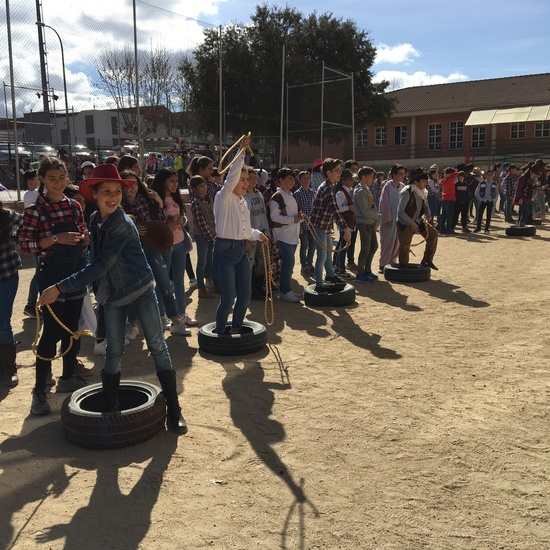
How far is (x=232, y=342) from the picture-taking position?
233 inches

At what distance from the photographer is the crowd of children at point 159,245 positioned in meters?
3.97

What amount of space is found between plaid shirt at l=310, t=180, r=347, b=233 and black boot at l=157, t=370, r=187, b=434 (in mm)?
4438

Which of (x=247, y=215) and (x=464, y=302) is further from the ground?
(x=247, y=215)

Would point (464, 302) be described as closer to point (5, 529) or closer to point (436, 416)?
point (436, 416)

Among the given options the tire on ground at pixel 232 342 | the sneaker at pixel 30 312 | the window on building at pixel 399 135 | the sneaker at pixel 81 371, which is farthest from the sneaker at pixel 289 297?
the window on building at pixel 399 135

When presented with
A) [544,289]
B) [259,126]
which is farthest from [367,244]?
[259,126]

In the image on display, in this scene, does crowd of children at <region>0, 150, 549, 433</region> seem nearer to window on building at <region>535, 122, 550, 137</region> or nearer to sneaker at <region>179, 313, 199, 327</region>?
sneaker at <region>179, 313, 199, 327</region>

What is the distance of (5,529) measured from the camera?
307 cm

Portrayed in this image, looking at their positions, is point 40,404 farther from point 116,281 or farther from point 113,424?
point 116,281

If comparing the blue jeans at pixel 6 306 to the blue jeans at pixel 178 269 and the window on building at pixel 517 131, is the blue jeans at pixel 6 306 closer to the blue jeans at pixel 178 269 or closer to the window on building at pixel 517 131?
the blue jeans at pixel 178 269

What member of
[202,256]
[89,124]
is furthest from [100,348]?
[89,124]

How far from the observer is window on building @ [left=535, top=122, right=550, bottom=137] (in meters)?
37.6

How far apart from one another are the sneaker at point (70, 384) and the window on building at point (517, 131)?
38.9 meters

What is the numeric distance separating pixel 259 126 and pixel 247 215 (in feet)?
64.6
